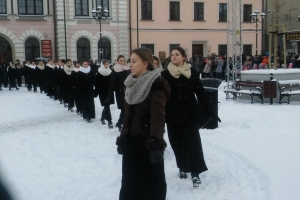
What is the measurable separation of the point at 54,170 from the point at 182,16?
3101 centimetres

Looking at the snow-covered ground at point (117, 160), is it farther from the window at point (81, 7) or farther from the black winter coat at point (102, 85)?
the window at point (81, 7)

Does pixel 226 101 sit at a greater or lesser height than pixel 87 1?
lesser

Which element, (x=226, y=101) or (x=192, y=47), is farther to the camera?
(x=192, y=47)

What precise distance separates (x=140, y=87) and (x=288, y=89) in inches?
447

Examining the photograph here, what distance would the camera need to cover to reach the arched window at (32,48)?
31078 mm

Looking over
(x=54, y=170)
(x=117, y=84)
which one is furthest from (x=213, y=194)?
(x=117, y=84)

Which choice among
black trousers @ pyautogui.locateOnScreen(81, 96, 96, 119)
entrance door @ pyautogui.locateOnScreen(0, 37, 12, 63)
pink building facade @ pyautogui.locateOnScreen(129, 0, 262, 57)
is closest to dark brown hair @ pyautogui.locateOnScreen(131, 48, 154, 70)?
black trousers @ pyautogui.locateOnScreen(81, 96, 96, 119)

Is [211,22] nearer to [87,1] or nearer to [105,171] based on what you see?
[87,1]

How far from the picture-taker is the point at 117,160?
23.2 feet

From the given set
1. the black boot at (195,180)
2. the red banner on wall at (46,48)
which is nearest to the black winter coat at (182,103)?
the black boot at (195,180)

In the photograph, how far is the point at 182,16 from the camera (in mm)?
36094

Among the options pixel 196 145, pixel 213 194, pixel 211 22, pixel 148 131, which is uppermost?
pixel 211 22

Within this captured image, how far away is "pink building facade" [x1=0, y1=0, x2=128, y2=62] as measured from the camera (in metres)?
30.7

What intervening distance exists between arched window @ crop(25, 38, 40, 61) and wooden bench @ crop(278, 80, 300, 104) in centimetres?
2154
